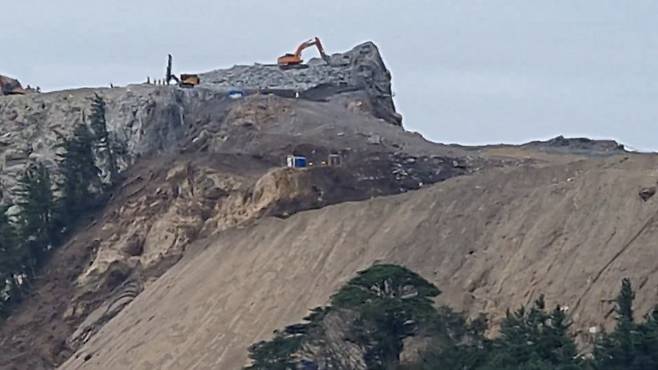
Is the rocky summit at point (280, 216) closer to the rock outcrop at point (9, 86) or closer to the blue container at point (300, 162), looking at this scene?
the blue container at point (300, 162)

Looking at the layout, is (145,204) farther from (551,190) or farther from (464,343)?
(464,343)

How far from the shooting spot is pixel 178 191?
73562mm

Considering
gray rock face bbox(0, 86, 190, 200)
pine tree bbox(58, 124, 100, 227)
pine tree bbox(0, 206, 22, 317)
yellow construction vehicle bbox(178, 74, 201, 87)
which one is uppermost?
yellow construction vehicle bbox(178, 74, 201, 87)

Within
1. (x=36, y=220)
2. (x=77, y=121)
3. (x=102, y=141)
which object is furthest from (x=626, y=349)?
(x=77, y=121)

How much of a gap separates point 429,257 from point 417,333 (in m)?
7.02

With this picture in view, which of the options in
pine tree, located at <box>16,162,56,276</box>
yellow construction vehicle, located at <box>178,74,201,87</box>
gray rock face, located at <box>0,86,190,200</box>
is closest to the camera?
pine tree, located at <box>16,162,56,276</box>

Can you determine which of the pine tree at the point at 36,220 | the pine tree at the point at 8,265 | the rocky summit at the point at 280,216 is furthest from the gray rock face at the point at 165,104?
the pine tree at the point at 8,265

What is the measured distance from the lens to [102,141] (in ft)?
271

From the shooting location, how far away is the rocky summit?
5612cm

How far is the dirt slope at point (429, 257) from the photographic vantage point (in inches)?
2146

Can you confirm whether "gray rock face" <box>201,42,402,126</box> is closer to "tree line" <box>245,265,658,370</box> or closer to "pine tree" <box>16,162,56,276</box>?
"pine tree" <box>16,162,56,276</box>

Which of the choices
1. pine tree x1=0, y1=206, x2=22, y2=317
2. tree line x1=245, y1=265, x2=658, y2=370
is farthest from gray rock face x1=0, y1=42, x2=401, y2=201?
tree line x1=245, y1=265, x2=658, y2=370

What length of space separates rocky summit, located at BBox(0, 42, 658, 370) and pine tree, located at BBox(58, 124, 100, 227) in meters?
0.47

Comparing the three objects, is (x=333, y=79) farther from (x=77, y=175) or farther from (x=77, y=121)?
(x=77, y=175)
